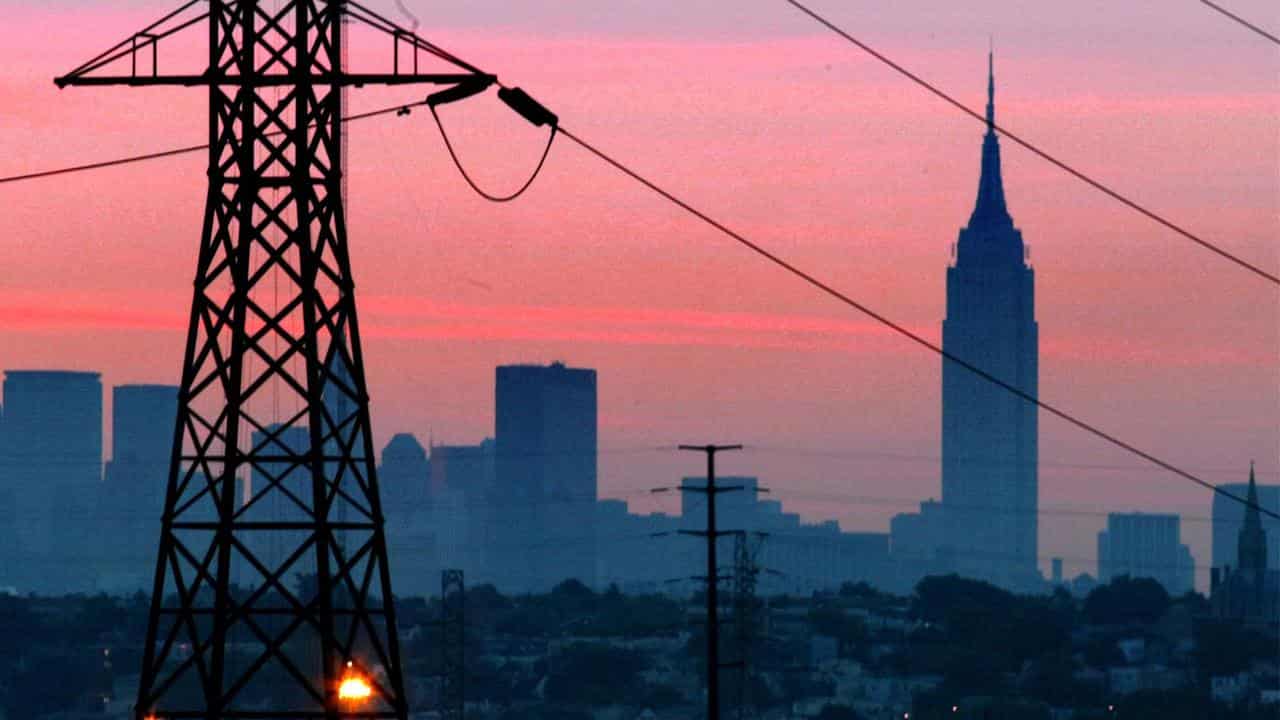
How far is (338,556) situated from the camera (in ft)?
132

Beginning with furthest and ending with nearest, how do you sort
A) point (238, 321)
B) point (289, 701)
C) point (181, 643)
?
1. point (181, 643)
2. point (289, 701)
3. point (238, 321)

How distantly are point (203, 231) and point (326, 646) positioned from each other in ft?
15.2

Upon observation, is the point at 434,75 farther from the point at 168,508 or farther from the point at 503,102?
the point at 168,508

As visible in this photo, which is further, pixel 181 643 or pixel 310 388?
pixel 181 643

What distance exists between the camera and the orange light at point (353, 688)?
39.1 m

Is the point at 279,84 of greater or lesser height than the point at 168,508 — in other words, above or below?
above

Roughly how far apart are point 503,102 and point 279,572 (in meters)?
5.78

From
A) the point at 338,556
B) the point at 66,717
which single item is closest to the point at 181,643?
the point at 66,717

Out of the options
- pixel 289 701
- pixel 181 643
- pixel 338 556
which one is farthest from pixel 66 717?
pixel 338 556

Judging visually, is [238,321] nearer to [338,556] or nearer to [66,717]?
[338,556]

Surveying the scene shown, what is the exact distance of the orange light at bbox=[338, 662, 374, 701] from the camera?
39.1 meters

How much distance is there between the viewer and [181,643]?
7411 inches

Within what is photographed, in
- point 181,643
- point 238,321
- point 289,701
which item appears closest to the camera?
point 238,321

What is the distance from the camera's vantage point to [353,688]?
39125 millimetres
